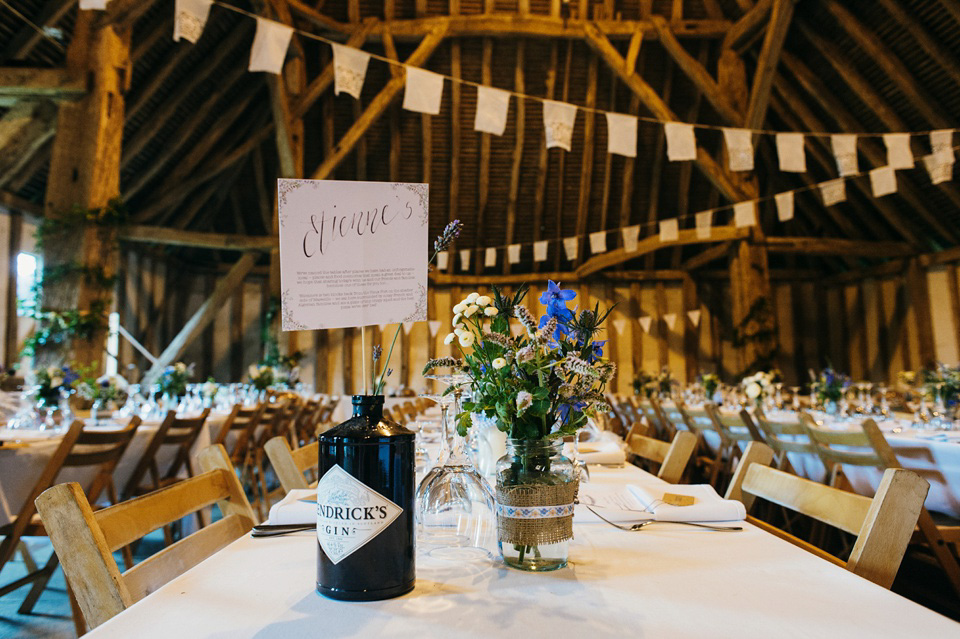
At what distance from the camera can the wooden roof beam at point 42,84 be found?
624 cm

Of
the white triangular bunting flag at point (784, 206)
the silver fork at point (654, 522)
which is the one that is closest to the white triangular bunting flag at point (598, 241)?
the white triangular bunting flag at point (784, 206)

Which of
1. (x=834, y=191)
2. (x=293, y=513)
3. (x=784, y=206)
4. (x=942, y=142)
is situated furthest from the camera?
(x=784, y=206)

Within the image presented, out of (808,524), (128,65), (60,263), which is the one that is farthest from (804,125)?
(60,263)

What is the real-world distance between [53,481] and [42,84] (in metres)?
5.37

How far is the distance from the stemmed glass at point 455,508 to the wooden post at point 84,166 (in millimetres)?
6364

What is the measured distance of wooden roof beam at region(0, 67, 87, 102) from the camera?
6.24 metres

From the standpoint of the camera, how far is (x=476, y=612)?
85 cm

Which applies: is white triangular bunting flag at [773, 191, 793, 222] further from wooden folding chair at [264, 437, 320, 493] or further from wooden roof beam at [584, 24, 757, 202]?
wooden folding chair at [264, 437, 320, 493]

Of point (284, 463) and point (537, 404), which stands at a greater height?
point (537, 404)

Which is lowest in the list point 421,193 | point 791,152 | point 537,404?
point 537,404

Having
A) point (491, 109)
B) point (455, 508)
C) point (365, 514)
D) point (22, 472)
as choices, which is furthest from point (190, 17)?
point (365, 514)

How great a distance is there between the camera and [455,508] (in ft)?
3.85

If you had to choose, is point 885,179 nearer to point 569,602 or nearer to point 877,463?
point 877,463

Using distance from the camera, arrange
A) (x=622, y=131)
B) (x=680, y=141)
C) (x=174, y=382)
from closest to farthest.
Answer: (x=174, y=382) → (x=622, y=131) → (x=680, y=141)
